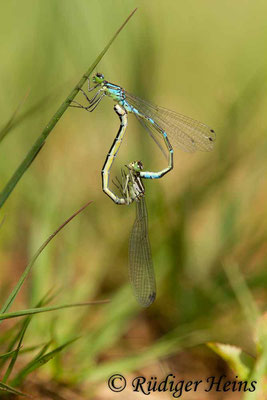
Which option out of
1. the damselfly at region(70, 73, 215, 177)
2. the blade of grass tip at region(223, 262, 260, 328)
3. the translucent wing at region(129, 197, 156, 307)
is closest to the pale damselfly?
the translucent wing at region(129, 197, 156, 307)

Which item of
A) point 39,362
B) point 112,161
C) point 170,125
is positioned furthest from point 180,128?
point 39,362

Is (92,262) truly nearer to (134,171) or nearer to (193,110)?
(134,171)

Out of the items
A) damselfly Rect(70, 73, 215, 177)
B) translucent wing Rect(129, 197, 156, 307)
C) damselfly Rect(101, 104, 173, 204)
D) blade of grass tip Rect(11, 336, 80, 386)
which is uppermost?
damselfly Rect(70, 73, 215, 177)

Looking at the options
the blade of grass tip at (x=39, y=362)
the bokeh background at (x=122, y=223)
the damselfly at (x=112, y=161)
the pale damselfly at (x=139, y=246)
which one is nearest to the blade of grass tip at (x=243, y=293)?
the bokeh background at (x=122, y=223)

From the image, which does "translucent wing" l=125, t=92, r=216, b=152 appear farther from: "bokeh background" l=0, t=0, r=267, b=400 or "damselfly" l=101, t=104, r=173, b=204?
"bokeh background" l=0, t=0, r=267, b=400

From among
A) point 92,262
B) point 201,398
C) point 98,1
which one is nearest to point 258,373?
point 201,398

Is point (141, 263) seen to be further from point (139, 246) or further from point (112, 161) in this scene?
point (112, 161)

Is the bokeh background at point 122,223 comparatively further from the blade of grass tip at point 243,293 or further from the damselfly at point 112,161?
the damselfly at point 112,161
